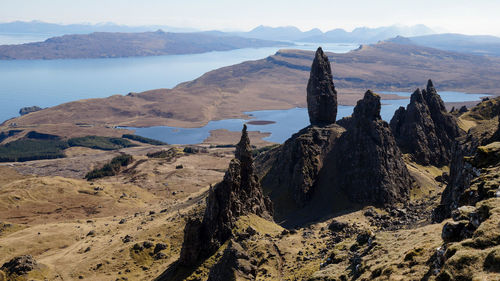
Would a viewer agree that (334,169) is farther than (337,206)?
Yes

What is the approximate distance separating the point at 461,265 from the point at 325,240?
42898 millimetres

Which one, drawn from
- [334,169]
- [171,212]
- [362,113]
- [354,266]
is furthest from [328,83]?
[354,266]

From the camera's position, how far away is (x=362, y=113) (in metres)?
96.8

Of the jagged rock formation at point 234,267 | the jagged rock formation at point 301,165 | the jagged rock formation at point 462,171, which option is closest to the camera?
the jagged rock formation at point 462,171

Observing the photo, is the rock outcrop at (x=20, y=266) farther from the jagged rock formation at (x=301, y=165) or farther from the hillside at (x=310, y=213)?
the jagged rock formation at (x=301, y=165)

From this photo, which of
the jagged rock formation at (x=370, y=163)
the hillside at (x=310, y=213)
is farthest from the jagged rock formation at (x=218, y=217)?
the jagged rock formation at (x=370, y=163)

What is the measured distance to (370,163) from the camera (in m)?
90.7

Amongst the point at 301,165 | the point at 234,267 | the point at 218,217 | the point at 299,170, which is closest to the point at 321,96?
the point at 301,165

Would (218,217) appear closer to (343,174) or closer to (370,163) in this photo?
(343,174)

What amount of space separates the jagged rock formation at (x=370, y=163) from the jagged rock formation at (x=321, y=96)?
1516 centimetres

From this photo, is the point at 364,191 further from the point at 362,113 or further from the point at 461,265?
the point at 461,265

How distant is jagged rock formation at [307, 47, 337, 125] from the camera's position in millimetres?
113438

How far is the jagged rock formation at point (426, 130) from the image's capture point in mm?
115562

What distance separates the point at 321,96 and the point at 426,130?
34968mm
